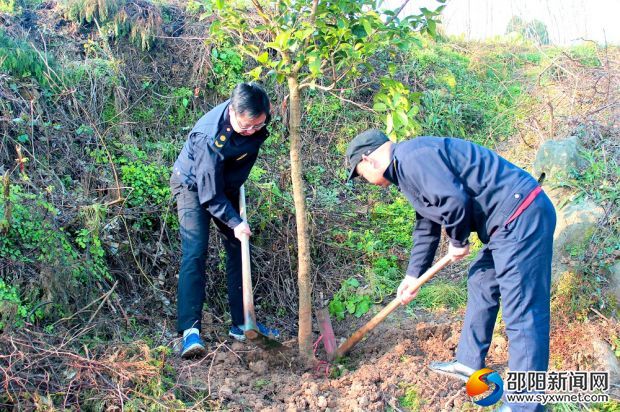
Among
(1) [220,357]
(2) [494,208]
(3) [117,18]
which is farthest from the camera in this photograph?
(3) [117,18]

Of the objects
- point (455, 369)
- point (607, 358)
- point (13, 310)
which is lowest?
point (607, 358)

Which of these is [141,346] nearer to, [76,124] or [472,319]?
[472,319]

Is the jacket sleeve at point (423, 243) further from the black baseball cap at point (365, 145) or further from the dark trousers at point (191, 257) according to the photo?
the dark trousers at point (191, 257)

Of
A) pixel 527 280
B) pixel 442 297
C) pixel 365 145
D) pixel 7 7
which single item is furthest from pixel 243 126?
pixel 7 7

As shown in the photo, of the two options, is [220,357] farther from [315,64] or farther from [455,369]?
[315,64]

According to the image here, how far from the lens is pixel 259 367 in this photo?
376cm

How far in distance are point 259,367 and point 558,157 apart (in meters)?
3.27

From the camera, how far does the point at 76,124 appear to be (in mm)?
5094

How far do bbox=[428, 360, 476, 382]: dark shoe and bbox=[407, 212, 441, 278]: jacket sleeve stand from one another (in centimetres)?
60

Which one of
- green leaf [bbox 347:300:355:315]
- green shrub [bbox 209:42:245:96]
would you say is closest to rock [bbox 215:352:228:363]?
green leaf [bbox 347:300:355:315]

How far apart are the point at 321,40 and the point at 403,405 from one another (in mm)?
2269

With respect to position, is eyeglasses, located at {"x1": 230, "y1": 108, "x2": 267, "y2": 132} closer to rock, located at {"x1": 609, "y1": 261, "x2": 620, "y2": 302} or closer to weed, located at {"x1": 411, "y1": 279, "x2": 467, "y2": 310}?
weed, located at {"x1": 411, "y1": 279, "x2": 467, "y2": 310}

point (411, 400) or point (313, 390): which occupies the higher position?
point (313, 390)

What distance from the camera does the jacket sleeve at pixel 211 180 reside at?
3602 mm
